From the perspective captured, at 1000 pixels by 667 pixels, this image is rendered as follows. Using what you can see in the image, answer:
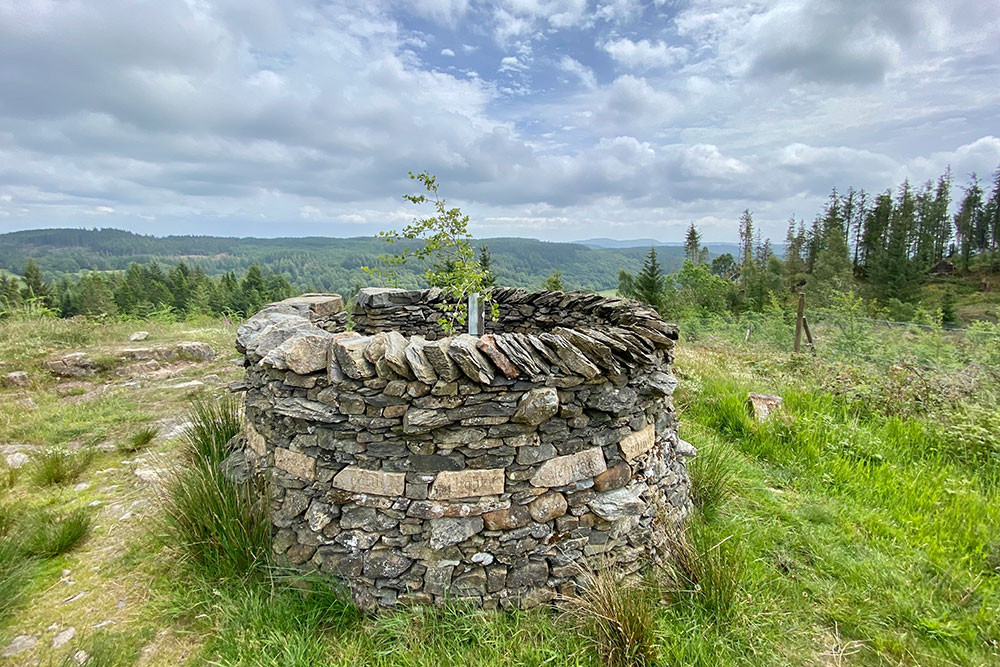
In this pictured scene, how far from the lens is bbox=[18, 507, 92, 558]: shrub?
143 inches

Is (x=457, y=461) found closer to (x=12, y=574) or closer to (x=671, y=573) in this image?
(x=671, y=573)

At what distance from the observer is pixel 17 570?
10.8 ft

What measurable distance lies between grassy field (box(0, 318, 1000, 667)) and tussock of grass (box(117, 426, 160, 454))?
0.07 ft

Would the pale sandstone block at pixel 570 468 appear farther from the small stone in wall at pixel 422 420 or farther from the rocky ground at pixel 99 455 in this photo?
the rocky ground at pixel 99 455

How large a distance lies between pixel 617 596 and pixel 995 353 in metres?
10.4

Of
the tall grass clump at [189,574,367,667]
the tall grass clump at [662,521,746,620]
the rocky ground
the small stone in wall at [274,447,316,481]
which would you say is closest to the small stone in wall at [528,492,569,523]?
the tall grass clump at [662,521,746,620]

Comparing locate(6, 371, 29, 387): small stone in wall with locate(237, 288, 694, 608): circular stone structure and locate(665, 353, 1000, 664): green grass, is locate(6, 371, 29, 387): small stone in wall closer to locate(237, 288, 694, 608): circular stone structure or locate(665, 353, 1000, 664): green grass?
locate(237, 288, 694, 608): circular stone structure

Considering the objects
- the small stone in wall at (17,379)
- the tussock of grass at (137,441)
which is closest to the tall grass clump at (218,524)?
the tussock of grass at (137,441)

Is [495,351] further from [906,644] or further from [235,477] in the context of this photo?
[906,644]

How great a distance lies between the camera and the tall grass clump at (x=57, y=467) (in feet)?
15.4

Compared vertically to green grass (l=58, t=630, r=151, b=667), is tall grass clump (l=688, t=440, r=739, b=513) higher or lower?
higher

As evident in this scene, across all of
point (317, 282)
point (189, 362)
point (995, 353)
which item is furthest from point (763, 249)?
point (317, 282)

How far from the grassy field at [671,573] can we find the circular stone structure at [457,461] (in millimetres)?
250

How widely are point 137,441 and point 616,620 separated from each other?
6315mm
